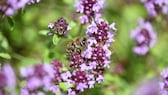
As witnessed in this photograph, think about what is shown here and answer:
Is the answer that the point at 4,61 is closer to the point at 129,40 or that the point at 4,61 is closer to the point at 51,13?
the point at 51,13

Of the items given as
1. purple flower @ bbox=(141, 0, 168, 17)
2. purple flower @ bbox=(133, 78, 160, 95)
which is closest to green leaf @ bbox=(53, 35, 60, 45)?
purple flower @ bbox=(141, 0, 168, 17)

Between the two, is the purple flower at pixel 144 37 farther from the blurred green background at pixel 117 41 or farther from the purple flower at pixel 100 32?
the purple flower at pixel 100 32

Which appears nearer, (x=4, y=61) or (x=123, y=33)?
(x=4, y=61)

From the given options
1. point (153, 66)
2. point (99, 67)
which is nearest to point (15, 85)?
point (99, 67)

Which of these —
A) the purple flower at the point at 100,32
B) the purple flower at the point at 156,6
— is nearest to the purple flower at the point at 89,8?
the purple flower at the point at 100,32

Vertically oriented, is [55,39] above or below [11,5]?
below

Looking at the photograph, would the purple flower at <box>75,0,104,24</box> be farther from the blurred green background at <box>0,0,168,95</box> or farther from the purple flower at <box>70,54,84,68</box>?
the blurred green background at <box>0,0,168,95</box>

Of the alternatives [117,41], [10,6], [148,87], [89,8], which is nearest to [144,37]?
[148,87]

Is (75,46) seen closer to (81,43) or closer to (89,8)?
(81,43)
